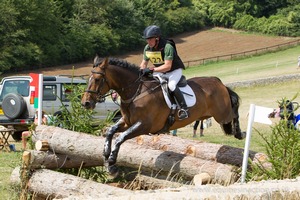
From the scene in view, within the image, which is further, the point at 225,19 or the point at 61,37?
the point at 225,19

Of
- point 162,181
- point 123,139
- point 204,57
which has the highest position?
→ point 123,139

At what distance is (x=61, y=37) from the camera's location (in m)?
76.8

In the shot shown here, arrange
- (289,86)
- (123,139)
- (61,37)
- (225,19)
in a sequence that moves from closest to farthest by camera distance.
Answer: (123,139) → (289,86) → (61,37) → (225,19)

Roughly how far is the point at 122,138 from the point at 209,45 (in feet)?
226

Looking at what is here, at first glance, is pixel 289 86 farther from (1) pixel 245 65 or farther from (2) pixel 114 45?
(2) pixel 114 45

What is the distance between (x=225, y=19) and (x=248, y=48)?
1859cm

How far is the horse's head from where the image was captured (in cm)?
988

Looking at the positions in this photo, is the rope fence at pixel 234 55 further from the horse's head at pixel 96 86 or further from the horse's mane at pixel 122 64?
the horse's head at pixel 96 86

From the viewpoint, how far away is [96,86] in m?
10.1

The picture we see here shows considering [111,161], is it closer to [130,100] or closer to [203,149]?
[130,100]

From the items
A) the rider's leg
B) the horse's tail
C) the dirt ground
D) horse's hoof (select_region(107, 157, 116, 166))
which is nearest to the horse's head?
horse's hoof (select_region(107, 157, 116, 166))

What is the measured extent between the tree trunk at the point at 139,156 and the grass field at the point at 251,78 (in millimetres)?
2020

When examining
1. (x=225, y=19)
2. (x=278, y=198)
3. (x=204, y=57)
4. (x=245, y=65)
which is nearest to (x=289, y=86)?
(x=245, y=65)

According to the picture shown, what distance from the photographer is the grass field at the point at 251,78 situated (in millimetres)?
21436
